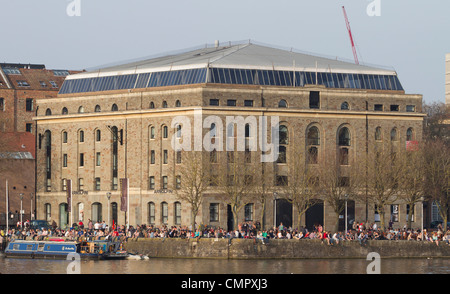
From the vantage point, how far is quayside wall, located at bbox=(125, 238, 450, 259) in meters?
140

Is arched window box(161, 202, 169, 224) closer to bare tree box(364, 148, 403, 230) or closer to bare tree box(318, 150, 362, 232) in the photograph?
bare tree box(318, 150, 362, 232)

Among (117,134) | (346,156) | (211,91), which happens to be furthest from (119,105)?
(346,156)

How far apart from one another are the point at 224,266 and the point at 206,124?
28.9 metres

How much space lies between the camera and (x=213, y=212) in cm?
15812

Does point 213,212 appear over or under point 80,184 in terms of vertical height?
under

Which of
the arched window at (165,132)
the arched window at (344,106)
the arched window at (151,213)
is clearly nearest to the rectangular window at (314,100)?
the arched window at (344,106)
